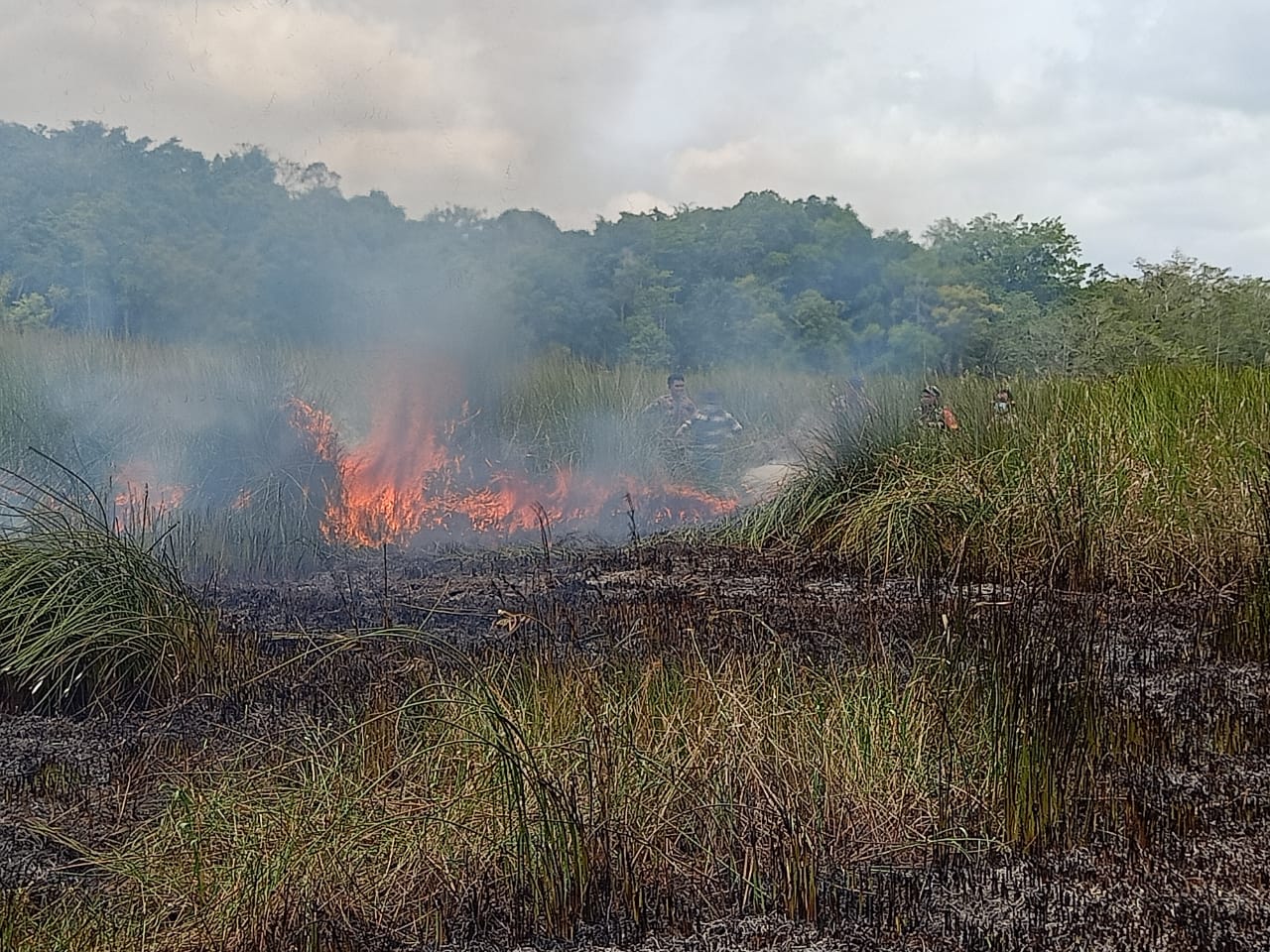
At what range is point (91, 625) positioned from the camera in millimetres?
4090

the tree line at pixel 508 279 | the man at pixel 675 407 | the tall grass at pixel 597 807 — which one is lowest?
→ the tall grass at pixel 597 807

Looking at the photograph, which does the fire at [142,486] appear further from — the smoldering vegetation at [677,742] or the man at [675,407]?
the man at [675,407]

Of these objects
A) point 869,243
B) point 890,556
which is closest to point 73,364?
point 890,556

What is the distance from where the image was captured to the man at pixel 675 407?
9797 mm

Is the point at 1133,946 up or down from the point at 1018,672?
down

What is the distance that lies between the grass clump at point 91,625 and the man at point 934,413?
499 centimetres

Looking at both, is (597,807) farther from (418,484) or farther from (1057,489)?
(418,484)

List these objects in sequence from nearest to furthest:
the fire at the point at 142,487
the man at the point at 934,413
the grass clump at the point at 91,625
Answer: the grass clump at the point at 91,625 < the fire at the point at 142,487 < the man at the point at 934,413

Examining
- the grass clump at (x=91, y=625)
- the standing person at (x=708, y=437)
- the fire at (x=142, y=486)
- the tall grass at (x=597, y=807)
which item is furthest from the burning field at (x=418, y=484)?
the tall grass at (x=597, y=807)

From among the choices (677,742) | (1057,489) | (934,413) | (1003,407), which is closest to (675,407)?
(934,413)

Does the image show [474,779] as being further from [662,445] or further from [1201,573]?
[662,445]

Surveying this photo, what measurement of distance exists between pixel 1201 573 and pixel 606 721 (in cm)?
357

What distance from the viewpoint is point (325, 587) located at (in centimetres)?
608

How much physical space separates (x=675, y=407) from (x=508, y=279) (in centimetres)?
230
